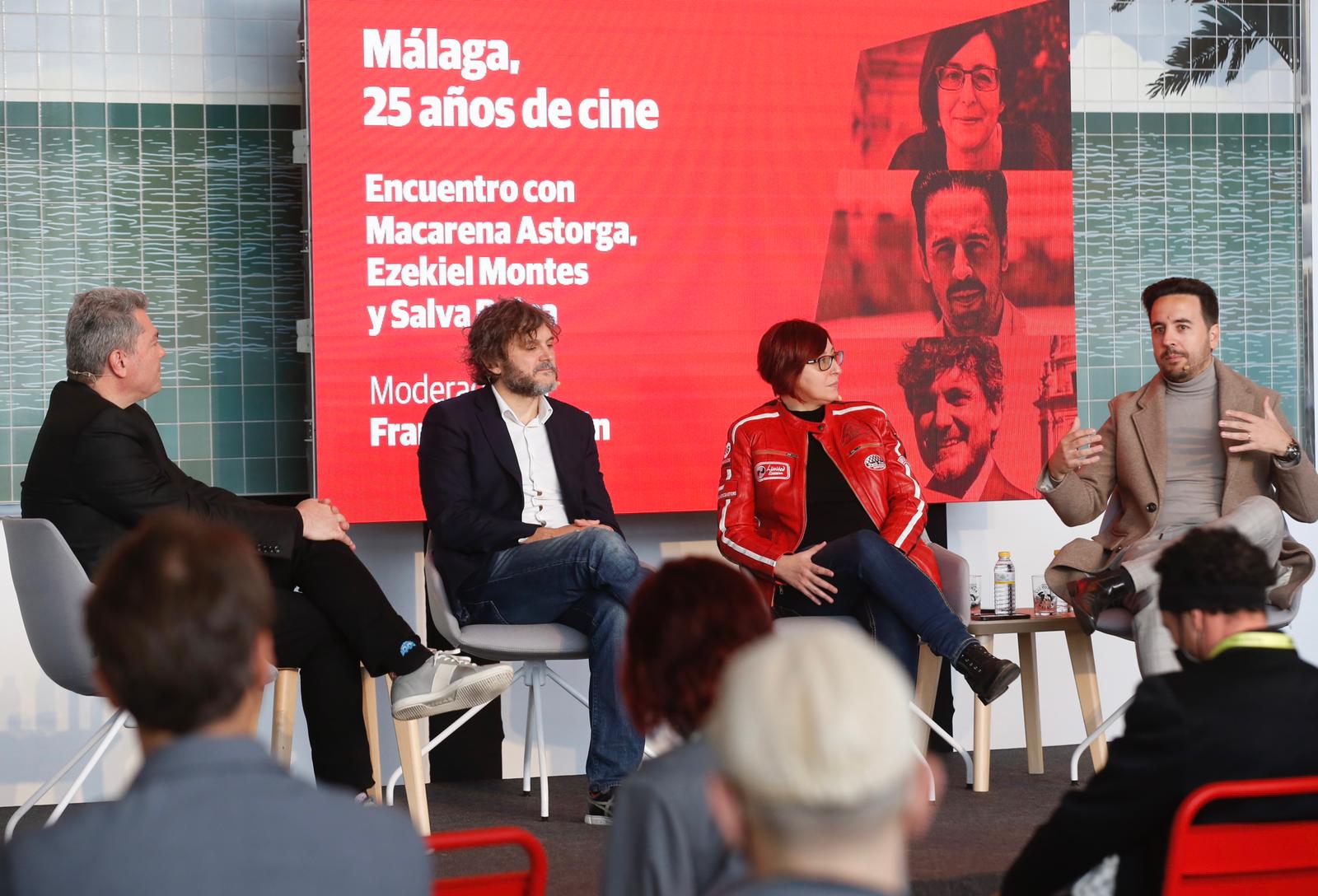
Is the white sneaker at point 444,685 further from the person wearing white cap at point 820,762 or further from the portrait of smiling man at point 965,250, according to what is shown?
the person wearing white cap at point 820,762

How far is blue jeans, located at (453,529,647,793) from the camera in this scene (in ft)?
12.0

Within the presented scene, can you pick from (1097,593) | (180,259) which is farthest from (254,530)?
(1097,593)

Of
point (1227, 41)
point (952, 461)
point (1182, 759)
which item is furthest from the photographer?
point (1227, 41)

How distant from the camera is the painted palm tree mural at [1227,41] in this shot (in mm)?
5125

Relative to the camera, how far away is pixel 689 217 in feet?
14.7

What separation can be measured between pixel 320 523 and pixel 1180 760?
2.33 metres

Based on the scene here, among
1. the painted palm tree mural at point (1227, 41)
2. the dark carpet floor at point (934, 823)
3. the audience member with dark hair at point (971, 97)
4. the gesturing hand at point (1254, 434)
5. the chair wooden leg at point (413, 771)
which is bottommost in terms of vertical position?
the dark carpet floor at point (934, 823)

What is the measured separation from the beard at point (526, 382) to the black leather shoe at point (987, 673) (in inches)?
52.9

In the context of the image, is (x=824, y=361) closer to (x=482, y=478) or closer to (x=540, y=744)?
(x=482, y=478)

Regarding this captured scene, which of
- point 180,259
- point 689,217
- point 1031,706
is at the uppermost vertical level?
point 689,217

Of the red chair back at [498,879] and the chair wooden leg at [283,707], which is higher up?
the red chair back at [498,879]

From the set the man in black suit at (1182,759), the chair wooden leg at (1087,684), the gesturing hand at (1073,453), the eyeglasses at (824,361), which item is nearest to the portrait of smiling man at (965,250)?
the eyeglasses at (824,361)

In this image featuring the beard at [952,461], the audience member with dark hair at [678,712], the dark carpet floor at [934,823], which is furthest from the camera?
the beard at [952,461]

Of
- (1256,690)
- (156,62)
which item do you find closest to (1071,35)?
(156,62)
